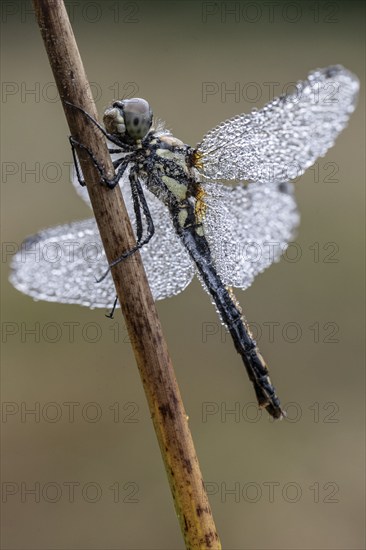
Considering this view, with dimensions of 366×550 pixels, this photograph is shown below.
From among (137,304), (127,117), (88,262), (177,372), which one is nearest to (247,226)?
(88,262)

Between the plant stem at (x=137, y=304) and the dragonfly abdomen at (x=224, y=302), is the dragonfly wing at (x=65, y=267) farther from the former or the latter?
the plant stem at (x=137, y=304)

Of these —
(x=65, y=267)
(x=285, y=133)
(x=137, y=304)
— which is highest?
(x=285, y=133)

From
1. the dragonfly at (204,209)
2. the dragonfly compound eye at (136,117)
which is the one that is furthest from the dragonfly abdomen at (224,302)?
the dragonfly compound eye at (136,117)

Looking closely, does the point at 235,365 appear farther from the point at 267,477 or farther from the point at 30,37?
the point at 30,37

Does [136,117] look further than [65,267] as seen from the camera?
No

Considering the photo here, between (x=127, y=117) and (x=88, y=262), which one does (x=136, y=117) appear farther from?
(x=88, y=262)

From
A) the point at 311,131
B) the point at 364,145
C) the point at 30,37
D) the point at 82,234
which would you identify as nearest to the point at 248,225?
the point at 311,131

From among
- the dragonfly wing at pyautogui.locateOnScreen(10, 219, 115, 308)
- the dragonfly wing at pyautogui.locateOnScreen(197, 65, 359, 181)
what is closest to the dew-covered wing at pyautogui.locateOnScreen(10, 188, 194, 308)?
the dragonfly wing at pyautogui.locateOnScreen(10, 219, 115, 308)
